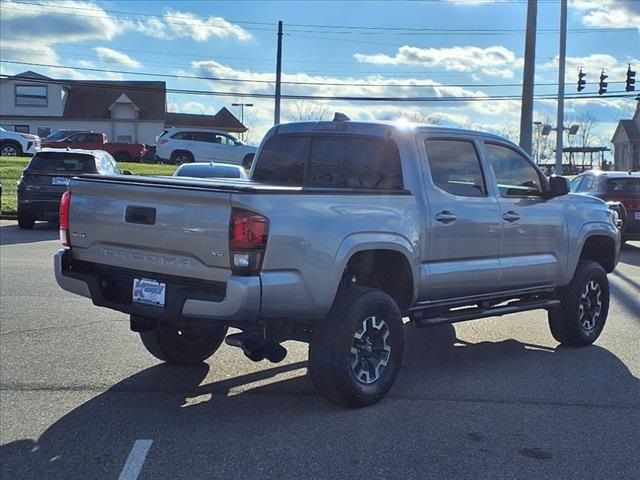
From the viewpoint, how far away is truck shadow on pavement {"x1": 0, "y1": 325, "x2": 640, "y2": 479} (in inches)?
163

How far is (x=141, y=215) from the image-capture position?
473 cm

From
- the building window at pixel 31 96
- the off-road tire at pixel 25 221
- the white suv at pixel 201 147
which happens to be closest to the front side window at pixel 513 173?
the off-road tire at pixel 25 221

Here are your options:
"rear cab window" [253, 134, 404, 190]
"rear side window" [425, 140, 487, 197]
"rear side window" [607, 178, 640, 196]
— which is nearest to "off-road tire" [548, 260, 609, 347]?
"rear side window" [425, 140, 487, 197]

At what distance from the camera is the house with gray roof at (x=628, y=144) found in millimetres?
56250

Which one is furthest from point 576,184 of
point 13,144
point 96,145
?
point 96,145

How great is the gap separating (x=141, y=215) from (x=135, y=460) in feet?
4.97

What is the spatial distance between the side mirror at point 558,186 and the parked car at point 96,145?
31230mm

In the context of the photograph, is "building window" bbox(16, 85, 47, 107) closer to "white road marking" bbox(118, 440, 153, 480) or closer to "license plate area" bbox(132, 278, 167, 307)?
"license plate area" bbox(132, 278, 167, 307)

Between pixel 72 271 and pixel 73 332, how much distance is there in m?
2.07

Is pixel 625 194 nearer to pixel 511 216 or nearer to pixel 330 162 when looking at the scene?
pixel 511 216

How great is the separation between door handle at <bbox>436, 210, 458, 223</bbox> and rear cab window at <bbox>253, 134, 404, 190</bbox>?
0.37 meters

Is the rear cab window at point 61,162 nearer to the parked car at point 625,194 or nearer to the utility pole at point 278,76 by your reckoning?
the parked car at point 625,194

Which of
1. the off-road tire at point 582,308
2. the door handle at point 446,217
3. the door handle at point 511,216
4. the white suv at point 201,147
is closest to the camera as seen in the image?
the door handle at point 446,217

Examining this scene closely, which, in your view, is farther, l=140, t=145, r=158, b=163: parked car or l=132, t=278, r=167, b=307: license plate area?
l=140, t=145, r=158, b=163: parked car
